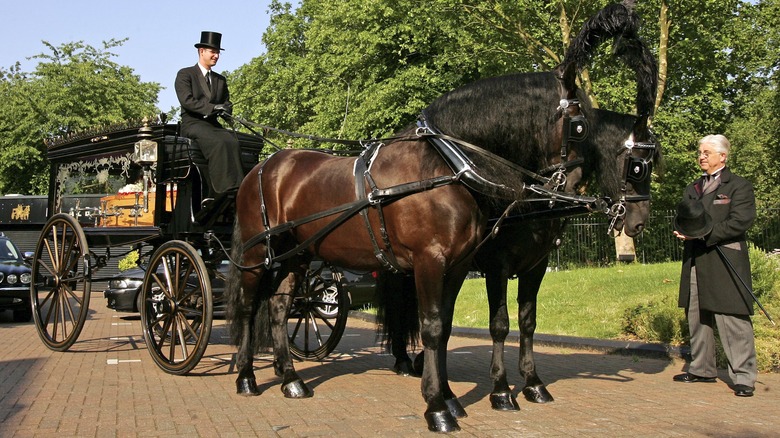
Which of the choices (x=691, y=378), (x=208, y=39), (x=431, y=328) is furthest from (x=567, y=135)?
(x=208, y=39)

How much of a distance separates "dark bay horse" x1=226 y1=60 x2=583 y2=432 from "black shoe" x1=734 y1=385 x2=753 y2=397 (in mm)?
2677

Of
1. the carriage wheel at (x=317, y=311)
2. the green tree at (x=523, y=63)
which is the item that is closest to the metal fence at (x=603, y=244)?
the green tree at (x=523, y=63)

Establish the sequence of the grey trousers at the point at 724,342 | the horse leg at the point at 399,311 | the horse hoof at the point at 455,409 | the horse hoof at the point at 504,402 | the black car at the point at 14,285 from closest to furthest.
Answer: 1. the horse hoof at the point at 455,409
2. the horse hoof at the point at 504,402
3. the grey trousers at the point at 724,342
4. the horse leg at the point at 399,311
5. the black car at the point at 14,285

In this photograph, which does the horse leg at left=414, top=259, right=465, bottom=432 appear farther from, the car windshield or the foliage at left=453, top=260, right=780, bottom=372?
the car windshield

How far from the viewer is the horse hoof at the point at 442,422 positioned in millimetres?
5754

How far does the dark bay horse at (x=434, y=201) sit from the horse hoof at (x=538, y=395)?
93cm

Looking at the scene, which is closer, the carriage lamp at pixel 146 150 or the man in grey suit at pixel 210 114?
the man in grey suit at pixel 210 114

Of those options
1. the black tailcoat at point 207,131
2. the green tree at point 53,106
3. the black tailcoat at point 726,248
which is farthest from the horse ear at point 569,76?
the green tree at point 53,106

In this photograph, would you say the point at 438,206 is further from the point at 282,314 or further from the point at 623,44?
the point at 282,314

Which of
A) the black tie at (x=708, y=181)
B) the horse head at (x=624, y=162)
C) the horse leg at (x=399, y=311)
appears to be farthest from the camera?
the horse leg at (x=399, y=311)

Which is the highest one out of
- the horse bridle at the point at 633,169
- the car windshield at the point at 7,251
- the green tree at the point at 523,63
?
the green tree at the point at 523,63

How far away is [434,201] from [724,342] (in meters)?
3.33

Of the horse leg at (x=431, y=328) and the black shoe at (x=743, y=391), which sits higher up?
the horse leg at (x=431, y=328)

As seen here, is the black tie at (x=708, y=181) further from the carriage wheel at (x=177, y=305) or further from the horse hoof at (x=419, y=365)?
the carriage wheel at (x=177, y=305)
